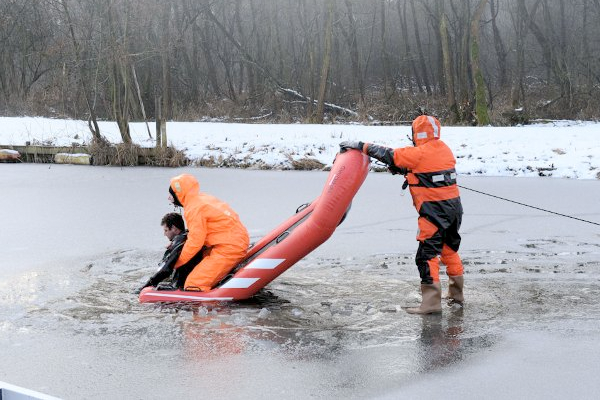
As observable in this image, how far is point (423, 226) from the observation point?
598cm

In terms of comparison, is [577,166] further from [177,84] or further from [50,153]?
[177,84]

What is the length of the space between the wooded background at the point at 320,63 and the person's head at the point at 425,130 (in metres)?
14.5

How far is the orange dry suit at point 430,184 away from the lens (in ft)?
19.4

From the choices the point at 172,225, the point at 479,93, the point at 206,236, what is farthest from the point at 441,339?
the point at 479,93

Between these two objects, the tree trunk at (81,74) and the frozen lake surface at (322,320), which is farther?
the tree trunk at (81,74)

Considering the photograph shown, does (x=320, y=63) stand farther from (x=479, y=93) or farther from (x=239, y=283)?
(x=239, y=283)

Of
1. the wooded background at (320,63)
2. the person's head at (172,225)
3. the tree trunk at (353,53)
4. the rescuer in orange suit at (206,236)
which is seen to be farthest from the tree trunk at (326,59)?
the rescuer in orange suit at (206,236)

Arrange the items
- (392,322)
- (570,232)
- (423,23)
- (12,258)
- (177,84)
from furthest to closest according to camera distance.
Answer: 1. (423,23)
2. (177,84)
3. (570,232)
4. (12,258)
5. (392,322)

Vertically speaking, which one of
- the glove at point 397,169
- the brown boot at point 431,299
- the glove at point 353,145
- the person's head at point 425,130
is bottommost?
the brown boot at point 431,299

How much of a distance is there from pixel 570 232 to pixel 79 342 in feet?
19.5

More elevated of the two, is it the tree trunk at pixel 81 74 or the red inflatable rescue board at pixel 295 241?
the tree trunk at pixel 81 74

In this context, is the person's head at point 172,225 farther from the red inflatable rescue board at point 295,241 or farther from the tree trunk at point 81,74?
the tree trunk at point 81,74

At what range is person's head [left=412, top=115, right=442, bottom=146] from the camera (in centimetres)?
593

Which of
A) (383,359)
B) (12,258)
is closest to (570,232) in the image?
(383,359)
